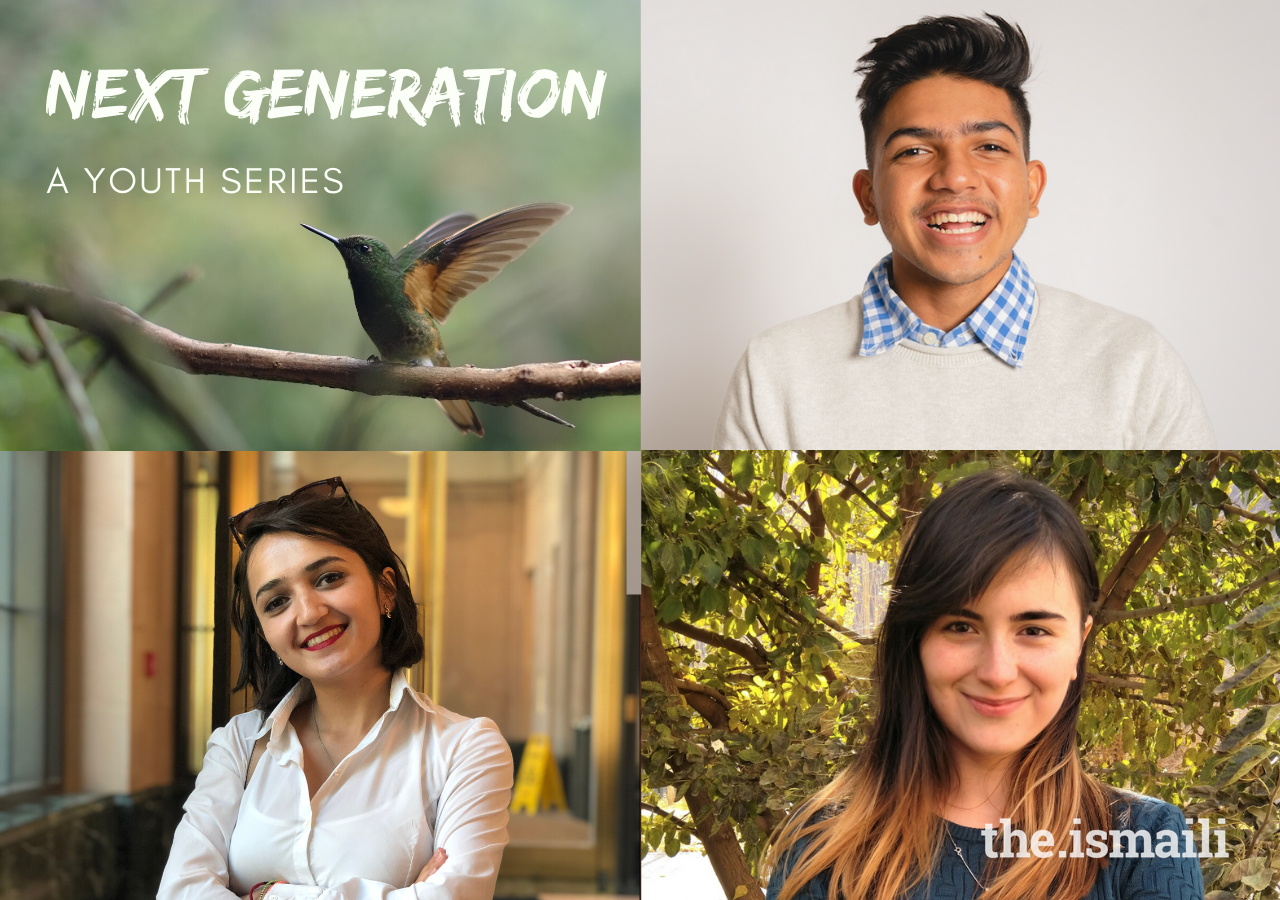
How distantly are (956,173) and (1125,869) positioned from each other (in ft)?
3.46

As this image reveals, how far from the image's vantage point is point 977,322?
1950mm

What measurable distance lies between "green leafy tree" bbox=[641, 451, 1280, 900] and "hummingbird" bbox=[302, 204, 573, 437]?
1.22 feet

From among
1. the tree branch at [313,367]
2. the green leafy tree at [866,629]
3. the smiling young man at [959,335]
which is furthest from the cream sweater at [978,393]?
the tree branch at [313,367]

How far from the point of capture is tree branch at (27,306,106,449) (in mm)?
1928

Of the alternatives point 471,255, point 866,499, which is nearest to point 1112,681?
point 866,499

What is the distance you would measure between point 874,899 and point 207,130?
61.4 inches

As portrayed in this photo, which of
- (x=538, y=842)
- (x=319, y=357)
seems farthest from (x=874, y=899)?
(x=319, y=357)

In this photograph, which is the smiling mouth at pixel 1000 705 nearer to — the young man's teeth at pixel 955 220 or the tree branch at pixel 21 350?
the young man's teeth at pixel 955 220

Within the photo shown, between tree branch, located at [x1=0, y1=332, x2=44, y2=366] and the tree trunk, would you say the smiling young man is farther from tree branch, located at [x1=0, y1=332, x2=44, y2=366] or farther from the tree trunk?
tree branch, located at [x1=0, y1=332, x2=44, y2=366]

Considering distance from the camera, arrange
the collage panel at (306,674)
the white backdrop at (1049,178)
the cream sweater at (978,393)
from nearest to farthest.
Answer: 1. the collage panel at (306,674)
2. the cream sweater at (978,393)
3. the white backdrop at (1049,178)

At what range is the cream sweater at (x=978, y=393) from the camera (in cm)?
189

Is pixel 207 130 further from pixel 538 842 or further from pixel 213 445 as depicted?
pixel 538 842

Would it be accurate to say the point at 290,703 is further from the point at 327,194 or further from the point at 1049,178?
the point at 1049,178

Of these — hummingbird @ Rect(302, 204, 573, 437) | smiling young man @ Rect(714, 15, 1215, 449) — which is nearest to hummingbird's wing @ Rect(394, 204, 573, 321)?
hummingbird @ Rect(302, 204, 573, 437)
